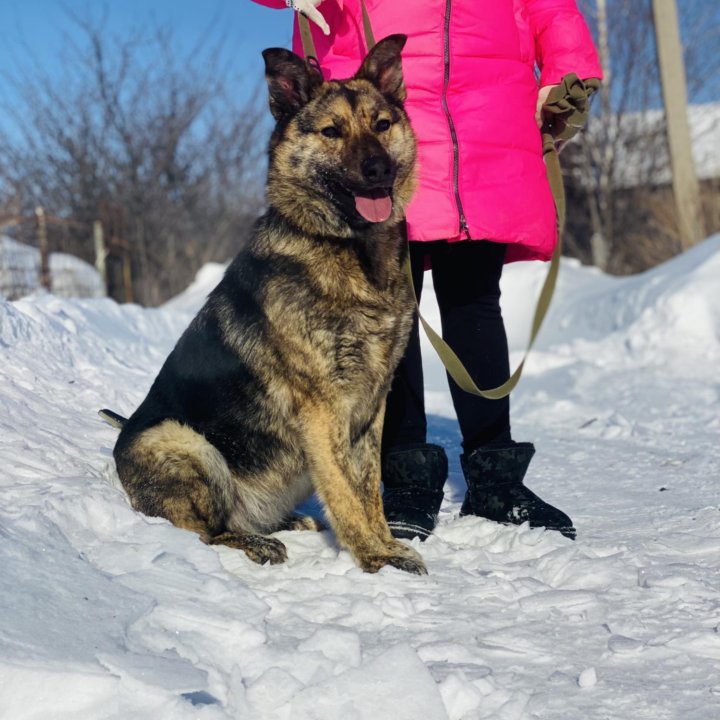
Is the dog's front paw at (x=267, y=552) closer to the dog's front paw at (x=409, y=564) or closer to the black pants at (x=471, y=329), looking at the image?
the dog's front paw at (x=409, y=564)

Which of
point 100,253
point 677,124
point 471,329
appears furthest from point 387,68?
point 100,253

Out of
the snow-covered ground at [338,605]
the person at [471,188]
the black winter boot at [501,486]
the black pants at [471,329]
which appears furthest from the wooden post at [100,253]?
the black winter boot at [501,486]

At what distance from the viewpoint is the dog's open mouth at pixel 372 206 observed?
8.71ft

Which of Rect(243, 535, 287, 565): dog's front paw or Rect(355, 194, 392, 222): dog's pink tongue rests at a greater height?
Rect(355, 194, 392, 222): dog's pink tongue

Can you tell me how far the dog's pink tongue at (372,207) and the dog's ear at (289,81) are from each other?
40 cm

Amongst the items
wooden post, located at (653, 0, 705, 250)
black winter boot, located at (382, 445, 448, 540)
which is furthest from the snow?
wooden post, located at (653, 0, 705, 250)

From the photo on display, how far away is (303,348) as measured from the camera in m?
2.61

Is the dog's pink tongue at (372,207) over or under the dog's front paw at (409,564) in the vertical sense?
over

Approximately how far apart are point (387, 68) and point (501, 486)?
4.81 ft

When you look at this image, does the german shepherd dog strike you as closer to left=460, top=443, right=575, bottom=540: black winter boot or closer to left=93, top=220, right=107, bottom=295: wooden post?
left=460, top=443, right=575, bottom=540: black winter boot

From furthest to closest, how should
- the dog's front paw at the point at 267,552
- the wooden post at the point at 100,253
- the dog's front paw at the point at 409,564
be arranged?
the wooden post at the point at 100,253 < the dog's front paw at the point at 267,552 < the dog's front paw at the point at 409,564

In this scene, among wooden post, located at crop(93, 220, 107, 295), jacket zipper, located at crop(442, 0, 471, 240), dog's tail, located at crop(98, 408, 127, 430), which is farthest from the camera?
wooden post, located at crop(93, 220, 107, 295)

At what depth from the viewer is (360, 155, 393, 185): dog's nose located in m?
2.57

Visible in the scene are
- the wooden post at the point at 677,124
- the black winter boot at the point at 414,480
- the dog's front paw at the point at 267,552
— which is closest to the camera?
the dog's front paw at the point at 267,552
